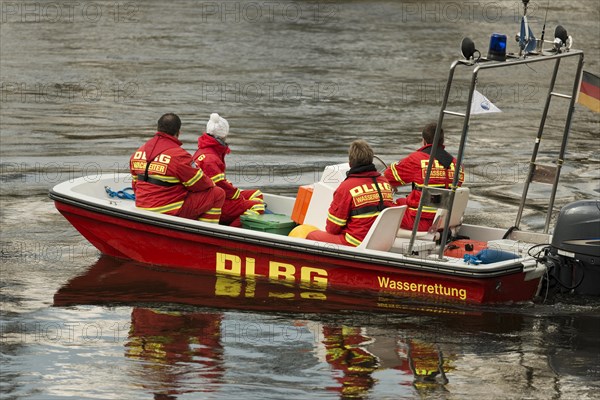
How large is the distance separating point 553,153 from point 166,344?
10030mm

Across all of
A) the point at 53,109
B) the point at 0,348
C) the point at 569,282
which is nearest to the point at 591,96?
the point at 569,282

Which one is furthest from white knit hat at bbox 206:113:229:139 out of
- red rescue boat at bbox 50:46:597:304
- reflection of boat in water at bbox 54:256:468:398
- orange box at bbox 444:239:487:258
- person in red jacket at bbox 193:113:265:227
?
orange box at bbox 444:239:487:258

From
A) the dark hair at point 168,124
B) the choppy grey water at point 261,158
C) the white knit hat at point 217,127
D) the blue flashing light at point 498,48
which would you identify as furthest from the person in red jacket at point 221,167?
the blue flashing light at point 498,48

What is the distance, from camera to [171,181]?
1036 cm

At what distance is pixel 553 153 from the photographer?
57.0 ft

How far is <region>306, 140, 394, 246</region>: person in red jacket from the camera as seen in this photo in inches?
387

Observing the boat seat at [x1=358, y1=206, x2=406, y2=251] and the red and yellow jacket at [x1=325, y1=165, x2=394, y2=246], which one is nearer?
the boat seat at [x1=358, y1=206, x2=406, y2=251]

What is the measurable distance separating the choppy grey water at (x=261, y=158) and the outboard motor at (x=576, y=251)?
0.21m

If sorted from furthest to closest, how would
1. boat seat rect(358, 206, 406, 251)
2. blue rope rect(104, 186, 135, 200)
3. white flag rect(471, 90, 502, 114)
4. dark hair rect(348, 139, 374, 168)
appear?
blue rope rect(104, 186, 135, 200)
dark hair rect(348, 139, 374, 168)
boat seat rect(358, 206, 406, 251)
white flag rect(471, 90, 502, 114)

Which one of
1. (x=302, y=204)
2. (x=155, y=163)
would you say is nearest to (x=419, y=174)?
(x=302, y=204)

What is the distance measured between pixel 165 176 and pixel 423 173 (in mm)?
2306

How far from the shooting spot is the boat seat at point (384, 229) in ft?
31.8

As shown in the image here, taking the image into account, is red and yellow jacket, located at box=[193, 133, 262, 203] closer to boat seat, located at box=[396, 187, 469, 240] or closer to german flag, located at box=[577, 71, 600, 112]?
boat seat, located at box=[396, 187, 469, 240]

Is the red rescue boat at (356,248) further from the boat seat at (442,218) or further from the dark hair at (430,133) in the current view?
the dark hair at (430,133)
